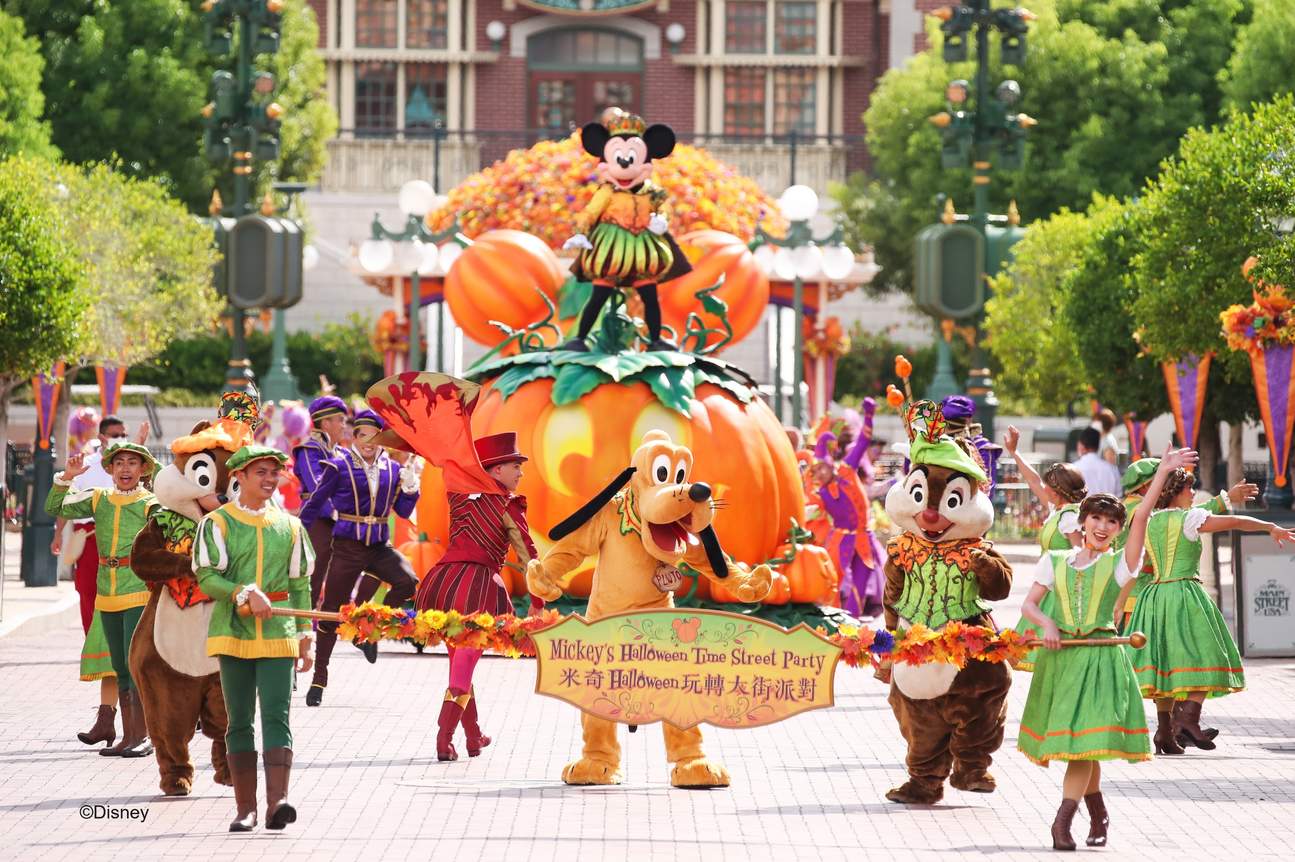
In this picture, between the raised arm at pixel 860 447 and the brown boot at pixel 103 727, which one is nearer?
the brown boot at pixel 103 727

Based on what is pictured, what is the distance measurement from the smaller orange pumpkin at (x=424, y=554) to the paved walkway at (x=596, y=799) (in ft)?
8.05

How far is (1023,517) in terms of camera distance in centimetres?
2900

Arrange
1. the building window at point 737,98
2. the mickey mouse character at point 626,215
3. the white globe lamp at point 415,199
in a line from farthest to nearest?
the building window at point 737,98, the white globe lamp at point 415,199, the mickey mouse character at point 626,215

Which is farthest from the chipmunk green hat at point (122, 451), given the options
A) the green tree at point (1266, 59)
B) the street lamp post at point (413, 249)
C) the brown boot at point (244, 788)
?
the green tree at point (1266, 59)

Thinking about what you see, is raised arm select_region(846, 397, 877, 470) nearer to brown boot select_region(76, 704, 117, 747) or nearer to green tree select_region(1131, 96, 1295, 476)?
green tree select_region(1131, 96, 1295, 476)

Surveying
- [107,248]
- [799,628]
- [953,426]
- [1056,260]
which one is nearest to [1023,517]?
[1056,260]

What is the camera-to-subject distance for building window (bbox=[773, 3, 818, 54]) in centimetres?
4991

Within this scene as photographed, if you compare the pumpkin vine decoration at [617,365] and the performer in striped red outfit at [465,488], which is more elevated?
the pumpkin vine decoration at [617,365]

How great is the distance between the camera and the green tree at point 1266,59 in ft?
118

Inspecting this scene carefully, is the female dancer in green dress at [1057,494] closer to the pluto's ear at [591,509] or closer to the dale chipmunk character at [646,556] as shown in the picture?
the dale chipmunk character at [646,556]

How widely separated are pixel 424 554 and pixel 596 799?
6161 mm

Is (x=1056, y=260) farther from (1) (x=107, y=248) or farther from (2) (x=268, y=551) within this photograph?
Answer: (2) (x=268, y=551)

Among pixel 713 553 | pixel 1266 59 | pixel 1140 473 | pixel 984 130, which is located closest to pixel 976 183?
pixel 984 130

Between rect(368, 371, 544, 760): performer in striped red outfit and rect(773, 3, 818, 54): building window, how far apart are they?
39.6 meters
